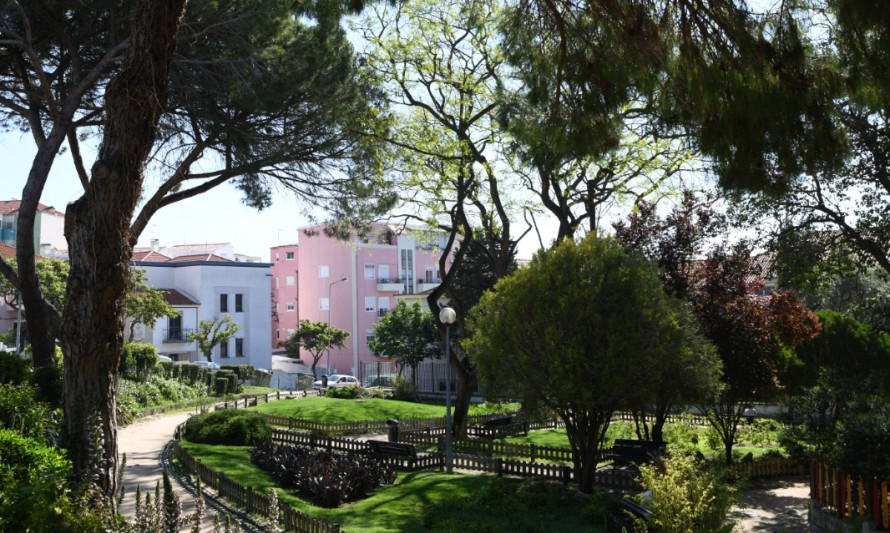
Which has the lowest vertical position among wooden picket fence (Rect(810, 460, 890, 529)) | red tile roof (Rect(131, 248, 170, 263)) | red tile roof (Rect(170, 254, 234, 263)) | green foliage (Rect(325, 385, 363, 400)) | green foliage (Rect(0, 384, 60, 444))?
green foliage (Rect(325, 385, 363, 400))

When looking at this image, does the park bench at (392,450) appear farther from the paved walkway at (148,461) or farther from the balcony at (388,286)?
the balcony at (388,286)

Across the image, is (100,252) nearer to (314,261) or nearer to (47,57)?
(47,57)

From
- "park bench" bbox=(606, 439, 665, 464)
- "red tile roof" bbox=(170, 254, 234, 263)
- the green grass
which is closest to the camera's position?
"park bench" bbox=(606, 439, 665, 464)

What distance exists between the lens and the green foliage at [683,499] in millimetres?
8602

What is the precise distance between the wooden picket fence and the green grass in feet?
52.5

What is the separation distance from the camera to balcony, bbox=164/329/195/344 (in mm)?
48688

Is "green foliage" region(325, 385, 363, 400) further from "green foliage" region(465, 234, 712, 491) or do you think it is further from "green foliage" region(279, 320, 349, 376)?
"green foliage" region(279, 320, 349, 376)

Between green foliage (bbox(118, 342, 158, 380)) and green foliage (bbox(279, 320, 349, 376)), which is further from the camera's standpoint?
green foliage (bbox(279, 320, 349, 376))

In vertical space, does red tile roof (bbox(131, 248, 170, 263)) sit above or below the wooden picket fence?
above

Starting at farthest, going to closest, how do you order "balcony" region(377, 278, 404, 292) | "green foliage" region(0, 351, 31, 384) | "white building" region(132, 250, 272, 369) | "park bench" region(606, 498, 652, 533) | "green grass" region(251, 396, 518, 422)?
1. "balcony" region(377, 278, 404, 292)
2. "white building" region(132, 250, 272, 369)
3. "green grass" region(251, 396, 518, 422)
4. "green foliage" region(0, 351, 31, 384)
5. "park bench" region(606, 498, 652, 533)

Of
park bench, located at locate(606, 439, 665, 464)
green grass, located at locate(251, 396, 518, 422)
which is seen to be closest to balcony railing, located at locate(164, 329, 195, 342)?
green grass, located at locate(251, 396, 518, 422)

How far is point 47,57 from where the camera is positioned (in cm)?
1653

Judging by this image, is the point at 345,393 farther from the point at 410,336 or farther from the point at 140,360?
the point at 410,336

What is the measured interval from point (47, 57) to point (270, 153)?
5.25 meters
